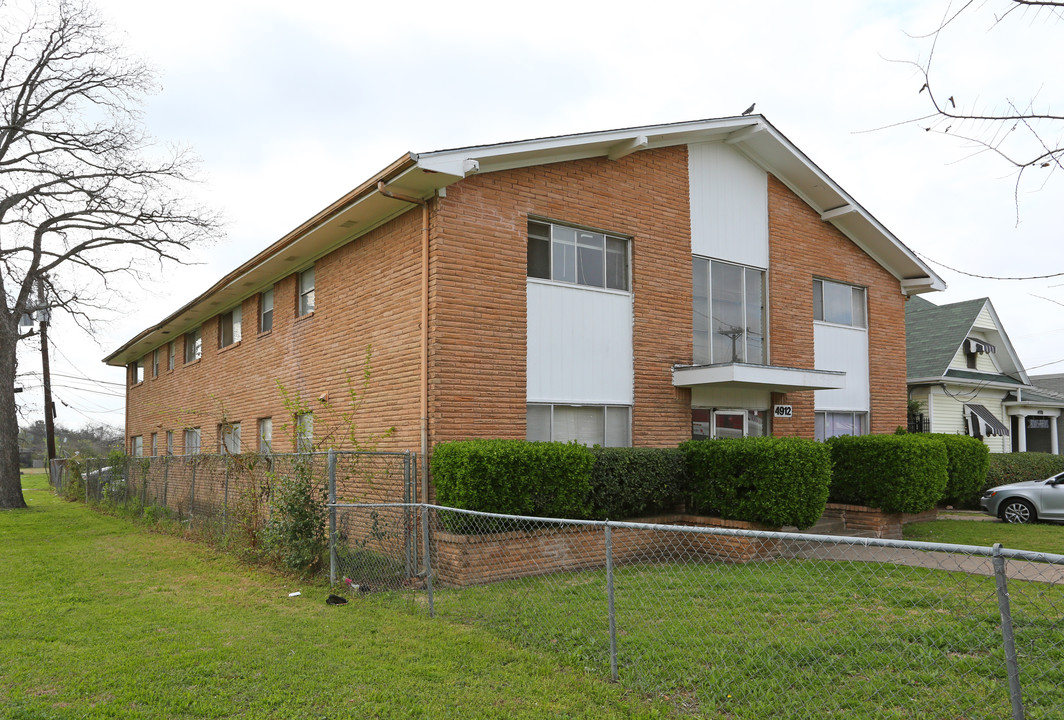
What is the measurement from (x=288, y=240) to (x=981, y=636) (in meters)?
11.9

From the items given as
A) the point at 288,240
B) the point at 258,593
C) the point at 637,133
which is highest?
the point at 637,133

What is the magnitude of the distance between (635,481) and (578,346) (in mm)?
2306

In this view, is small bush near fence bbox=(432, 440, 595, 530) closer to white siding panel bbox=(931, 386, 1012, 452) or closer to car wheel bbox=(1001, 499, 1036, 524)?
car wheel bbox=(1001, 499, 1036, 524)

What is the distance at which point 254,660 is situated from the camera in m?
6.12

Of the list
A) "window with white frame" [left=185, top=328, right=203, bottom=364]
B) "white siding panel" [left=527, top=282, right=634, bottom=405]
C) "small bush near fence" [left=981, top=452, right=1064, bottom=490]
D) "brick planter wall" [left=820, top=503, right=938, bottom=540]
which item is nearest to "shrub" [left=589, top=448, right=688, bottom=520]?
"white siding panel" [left=527, top=282, right=634, bottom=405]

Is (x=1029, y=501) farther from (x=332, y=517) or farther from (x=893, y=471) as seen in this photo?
(x=332, y=517)

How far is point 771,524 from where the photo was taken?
11188 mm

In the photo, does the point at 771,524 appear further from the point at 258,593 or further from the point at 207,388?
the point at 207,388

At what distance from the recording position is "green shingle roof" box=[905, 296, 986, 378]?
77.7ft

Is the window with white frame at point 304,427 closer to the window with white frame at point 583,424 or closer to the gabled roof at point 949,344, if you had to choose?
the window with white frame at point 583,424

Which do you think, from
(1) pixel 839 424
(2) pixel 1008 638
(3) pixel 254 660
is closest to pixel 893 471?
(1) pixel 839 424

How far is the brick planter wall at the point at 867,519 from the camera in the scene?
13547mm

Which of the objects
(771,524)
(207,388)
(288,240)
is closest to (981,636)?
(771,524)

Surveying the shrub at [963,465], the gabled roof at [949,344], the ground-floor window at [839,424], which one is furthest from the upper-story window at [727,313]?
the gabled roof at [949,344]
